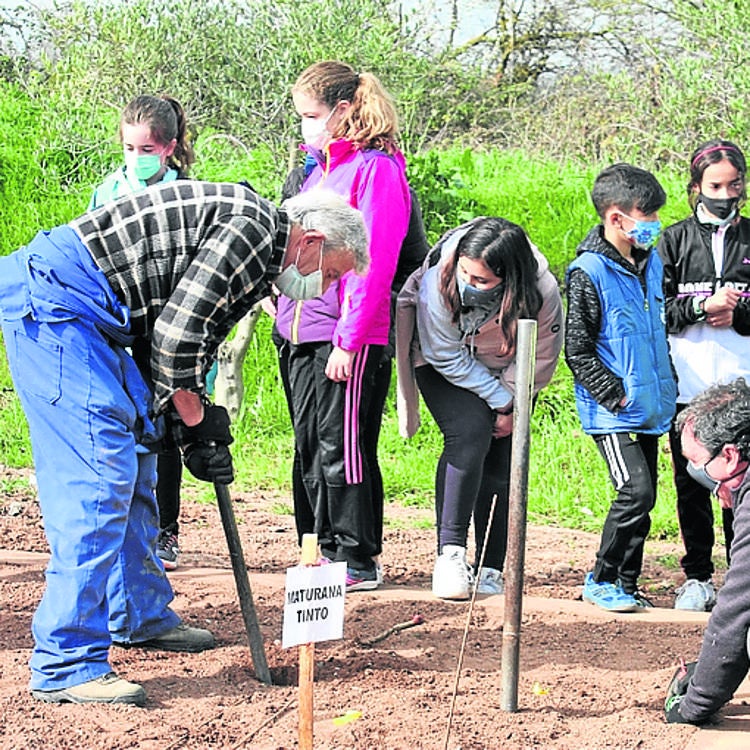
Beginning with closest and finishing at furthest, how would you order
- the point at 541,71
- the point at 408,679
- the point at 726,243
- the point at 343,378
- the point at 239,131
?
the point at 408,679
the point at 343,378
the point at 726,243
the point at 239,131
the point at 541,71

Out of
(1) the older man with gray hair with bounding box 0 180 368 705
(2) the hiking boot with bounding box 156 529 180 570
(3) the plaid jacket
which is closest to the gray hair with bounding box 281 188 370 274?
(1) the older man with gray hair with bounding box 0 180 368 705

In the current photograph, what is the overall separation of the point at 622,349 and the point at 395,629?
142 centimetres

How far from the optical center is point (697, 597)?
17.5ft

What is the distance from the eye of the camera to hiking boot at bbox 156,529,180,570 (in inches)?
220

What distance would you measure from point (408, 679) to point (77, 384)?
1.50 m

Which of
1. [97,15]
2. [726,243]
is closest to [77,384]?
[726,243]

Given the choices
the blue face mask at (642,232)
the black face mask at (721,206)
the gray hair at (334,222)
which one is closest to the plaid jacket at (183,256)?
the gray hair at (334,222)

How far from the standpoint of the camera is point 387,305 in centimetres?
501

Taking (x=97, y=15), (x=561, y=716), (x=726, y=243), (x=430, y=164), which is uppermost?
(x=97, y=15)

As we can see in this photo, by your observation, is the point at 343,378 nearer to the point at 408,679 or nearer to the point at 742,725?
the point at 408,679

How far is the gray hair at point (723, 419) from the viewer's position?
12.3 ft

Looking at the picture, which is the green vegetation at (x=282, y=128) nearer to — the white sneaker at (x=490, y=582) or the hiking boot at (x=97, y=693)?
the white sneaker at (x=490, y=582)

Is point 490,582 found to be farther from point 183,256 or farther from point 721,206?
point 183,256

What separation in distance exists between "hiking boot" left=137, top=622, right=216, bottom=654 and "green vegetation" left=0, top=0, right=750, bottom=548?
10.3 ft
